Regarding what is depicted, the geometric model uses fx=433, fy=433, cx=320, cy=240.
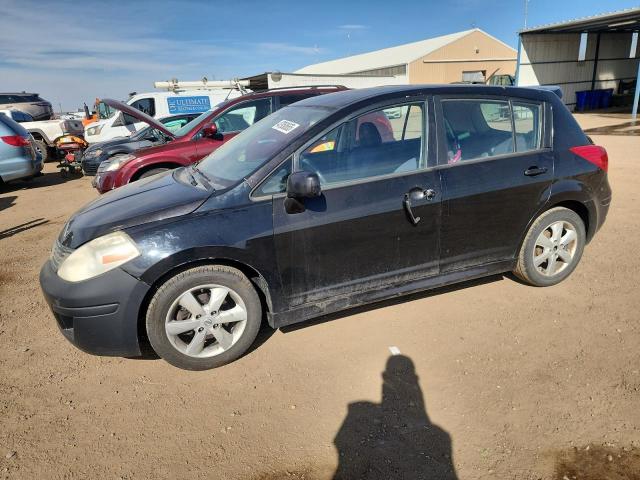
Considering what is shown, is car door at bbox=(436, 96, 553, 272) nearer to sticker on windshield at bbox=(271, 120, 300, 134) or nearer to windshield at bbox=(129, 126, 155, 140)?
sticker on windshield at bbox=(271, 120, 300, 134)

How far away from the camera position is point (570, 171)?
356cm

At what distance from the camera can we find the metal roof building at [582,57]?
2330 cm

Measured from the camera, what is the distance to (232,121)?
22.1 ft

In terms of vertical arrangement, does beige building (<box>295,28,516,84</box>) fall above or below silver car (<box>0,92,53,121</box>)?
above

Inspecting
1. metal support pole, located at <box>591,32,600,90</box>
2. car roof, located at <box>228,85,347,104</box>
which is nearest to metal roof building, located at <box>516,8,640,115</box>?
metal support pole, located at <box>591,32,600,90</box>

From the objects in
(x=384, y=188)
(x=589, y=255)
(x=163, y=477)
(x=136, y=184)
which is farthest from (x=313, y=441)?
(x=589, y=255)

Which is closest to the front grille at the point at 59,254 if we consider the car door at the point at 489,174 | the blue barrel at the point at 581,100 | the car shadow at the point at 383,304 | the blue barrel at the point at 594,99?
the car shadow at the point at 383,304

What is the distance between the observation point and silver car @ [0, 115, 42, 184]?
8.70m

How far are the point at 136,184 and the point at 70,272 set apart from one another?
1.16 metres

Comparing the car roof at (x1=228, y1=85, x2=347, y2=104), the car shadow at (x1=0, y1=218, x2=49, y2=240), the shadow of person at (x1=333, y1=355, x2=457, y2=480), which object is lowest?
the shadow of person at (x1=333, y1=355, x2=457, y2=480)

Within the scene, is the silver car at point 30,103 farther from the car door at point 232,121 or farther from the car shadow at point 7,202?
the car door at point 232,121

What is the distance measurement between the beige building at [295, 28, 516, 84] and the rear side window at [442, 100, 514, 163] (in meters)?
37.3

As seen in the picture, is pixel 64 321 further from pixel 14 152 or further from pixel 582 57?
pixel 582 57

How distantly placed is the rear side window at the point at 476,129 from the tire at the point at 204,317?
5.96 ft
